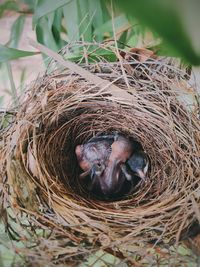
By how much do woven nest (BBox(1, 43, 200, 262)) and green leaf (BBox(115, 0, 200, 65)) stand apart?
0.50 meters

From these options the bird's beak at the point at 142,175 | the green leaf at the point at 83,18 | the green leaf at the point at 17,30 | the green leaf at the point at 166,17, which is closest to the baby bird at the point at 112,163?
the bird's beak at the point at 142,175

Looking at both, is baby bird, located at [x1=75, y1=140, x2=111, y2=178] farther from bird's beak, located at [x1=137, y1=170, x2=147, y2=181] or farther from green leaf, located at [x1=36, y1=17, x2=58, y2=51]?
green leaf, located at [x1=36, y1=17, x2=58, y2=51]

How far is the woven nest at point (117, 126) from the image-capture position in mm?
583

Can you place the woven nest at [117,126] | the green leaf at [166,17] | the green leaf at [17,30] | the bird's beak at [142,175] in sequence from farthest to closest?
the green leaf at [17,30] < the bird's beak at [142,175] < the woven nest at [117,126] < the green leaf at [166,17]

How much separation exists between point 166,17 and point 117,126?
77cm

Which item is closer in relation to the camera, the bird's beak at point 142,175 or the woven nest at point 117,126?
the woven nest at point 117,126

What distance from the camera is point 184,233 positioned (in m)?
0.58

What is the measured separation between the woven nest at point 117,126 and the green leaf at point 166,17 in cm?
50

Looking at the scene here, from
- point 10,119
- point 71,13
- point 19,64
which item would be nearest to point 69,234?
point 10,119

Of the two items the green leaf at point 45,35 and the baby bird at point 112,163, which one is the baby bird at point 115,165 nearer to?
the baby bird at point 112,163

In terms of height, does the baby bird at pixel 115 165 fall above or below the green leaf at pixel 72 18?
below

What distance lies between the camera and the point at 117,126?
0.83 meters

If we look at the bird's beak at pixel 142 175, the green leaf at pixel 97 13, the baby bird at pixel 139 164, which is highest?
the green leaf at pixel 97 13

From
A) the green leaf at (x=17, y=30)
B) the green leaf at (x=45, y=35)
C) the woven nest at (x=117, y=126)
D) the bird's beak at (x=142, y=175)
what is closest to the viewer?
the woven nest at (x=117, y=126)
